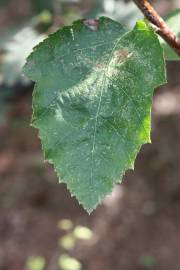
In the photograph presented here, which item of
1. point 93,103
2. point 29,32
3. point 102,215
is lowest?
point 93,103

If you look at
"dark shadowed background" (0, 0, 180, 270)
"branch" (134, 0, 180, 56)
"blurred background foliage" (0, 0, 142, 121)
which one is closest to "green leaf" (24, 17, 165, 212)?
"branch" (134, 0, 180, 56)

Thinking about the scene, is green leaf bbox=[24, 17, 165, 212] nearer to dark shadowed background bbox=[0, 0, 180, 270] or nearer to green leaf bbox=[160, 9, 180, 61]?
green leaf bbox=[160, 9, 180, 61]

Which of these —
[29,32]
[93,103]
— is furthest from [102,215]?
[93,103]

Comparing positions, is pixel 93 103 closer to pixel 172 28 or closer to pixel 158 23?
pixel 158 23

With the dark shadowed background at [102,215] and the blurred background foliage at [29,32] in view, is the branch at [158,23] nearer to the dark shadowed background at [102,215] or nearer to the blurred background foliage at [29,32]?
the blurred background foliage at [29,32]

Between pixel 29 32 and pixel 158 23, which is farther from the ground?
pixel 29 32

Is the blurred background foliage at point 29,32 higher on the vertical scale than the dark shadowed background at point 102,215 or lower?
higher

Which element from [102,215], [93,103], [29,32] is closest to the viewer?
[93,103]

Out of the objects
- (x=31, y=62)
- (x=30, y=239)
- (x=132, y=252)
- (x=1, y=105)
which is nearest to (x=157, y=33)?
(x=31, y=62)

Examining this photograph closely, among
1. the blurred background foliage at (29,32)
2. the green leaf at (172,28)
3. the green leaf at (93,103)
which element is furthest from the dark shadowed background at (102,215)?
the green leaf at (93,103)
